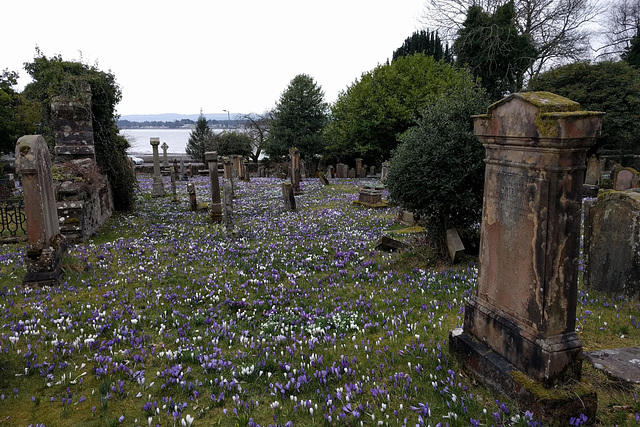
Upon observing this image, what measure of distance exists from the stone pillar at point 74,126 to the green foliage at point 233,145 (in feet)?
123

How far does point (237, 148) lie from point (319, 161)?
1458cm

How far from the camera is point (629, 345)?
5078mm

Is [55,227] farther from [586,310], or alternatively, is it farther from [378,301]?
[586,310]

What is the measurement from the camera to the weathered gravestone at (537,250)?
3.60 metres

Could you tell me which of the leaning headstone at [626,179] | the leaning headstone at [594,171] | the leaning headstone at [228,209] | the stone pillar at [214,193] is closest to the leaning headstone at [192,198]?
the stone pillar at [214,193]

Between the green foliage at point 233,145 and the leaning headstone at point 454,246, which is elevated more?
the green foliage at point 233,145

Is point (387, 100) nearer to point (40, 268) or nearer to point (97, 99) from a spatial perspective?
point (97, 99)

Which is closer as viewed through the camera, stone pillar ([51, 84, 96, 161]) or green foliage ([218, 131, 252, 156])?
stone pillar ([51, 84, 96, 161])

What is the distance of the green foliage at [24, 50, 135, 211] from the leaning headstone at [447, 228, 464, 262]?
13396mm

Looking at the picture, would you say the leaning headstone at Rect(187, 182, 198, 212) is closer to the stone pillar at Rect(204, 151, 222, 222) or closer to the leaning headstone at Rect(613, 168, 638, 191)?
the stone pillar at Rect(204, 151, 222, 222)

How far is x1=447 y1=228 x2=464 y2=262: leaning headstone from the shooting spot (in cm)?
856

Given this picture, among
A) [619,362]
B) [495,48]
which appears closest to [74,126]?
[619,362]

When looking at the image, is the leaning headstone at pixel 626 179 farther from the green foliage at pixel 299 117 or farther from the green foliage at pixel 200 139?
the green foliage at pixel 200 139

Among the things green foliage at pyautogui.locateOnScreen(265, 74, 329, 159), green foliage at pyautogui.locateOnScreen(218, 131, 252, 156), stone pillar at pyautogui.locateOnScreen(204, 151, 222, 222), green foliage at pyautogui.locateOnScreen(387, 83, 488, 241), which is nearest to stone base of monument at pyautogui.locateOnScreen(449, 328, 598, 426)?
green foliage at pyautogui.locateOnScreen(387, 83, 488, 241)
